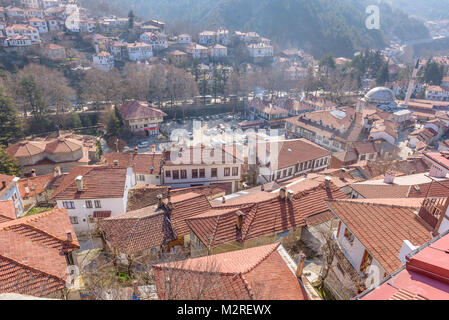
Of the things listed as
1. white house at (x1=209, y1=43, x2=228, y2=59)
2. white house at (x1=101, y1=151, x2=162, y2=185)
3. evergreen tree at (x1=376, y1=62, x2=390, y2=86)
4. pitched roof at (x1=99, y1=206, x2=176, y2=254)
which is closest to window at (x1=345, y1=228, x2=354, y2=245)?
pitched roof at (x1=99, y1=206, x2=176, y2=254)

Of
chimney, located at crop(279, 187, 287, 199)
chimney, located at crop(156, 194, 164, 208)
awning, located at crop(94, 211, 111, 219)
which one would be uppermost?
chimney, located at crop(279, 187, 287, 199)

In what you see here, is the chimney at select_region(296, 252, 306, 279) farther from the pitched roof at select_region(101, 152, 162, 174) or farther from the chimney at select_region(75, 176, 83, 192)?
the pitched roof at select_region(101, 152, 162, 174)

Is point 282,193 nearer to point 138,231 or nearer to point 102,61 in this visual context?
point 138,231

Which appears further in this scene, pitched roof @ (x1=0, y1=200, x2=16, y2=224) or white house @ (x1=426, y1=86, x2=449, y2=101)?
white house @ (x1=426, y1=86, x2=449, y2=101)

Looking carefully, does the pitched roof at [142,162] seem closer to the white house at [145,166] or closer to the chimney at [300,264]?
the white house at [145,166]

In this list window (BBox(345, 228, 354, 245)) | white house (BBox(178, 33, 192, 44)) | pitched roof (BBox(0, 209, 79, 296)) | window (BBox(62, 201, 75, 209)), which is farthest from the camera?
white house (BBox(178, 33, 192, 44))

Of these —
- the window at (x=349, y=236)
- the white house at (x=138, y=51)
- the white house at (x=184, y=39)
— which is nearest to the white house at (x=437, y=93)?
the white house at (x=184, y=39)
